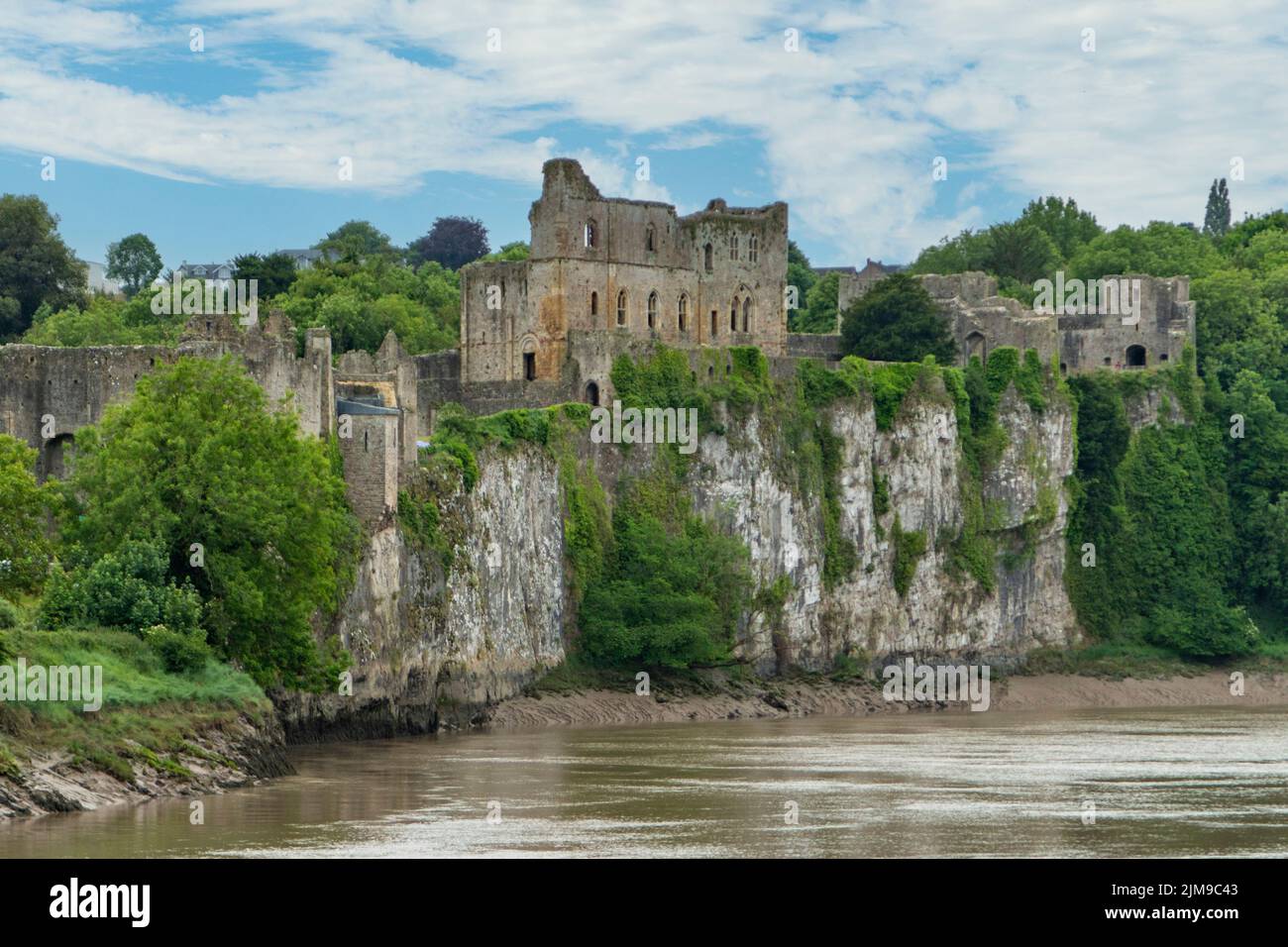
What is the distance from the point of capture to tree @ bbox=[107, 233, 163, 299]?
16338 centimetres

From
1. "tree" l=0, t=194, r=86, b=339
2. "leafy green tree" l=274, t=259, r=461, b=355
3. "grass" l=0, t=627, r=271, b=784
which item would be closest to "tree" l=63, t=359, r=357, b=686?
"grass" l=0, t=627, r=271, b=784

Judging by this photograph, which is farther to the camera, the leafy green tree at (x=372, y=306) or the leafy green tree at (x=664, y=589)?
the leafy green tree at (x=372, y=306)

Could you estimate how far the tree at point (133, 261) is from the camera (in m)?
163

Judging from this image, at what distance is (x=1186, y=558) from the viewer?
113 m

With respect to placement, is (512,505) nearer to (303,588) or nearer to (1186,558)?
(303,588)

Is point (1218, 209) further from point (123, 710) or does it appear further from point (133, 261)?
Result: point (123, 710)

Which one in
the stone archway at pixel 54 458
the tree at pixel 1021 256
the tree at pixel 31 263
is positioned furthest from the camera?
the tree at pixel 1021 256

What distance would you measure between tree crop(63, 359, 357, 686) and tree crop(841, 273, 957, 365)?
154ft

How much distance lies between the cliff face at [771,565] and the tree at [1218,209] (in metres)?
73.2

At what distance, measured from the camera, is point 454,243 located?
174 m

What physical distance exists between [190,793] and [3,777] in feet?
18.5

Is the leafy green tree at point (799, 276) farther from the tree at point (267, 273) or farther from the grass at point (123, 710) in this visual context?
the grass at point (123, 710)

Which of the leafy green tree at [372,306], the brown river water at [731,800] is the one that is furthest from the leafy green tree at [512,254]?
the brown river water at [731,800]
